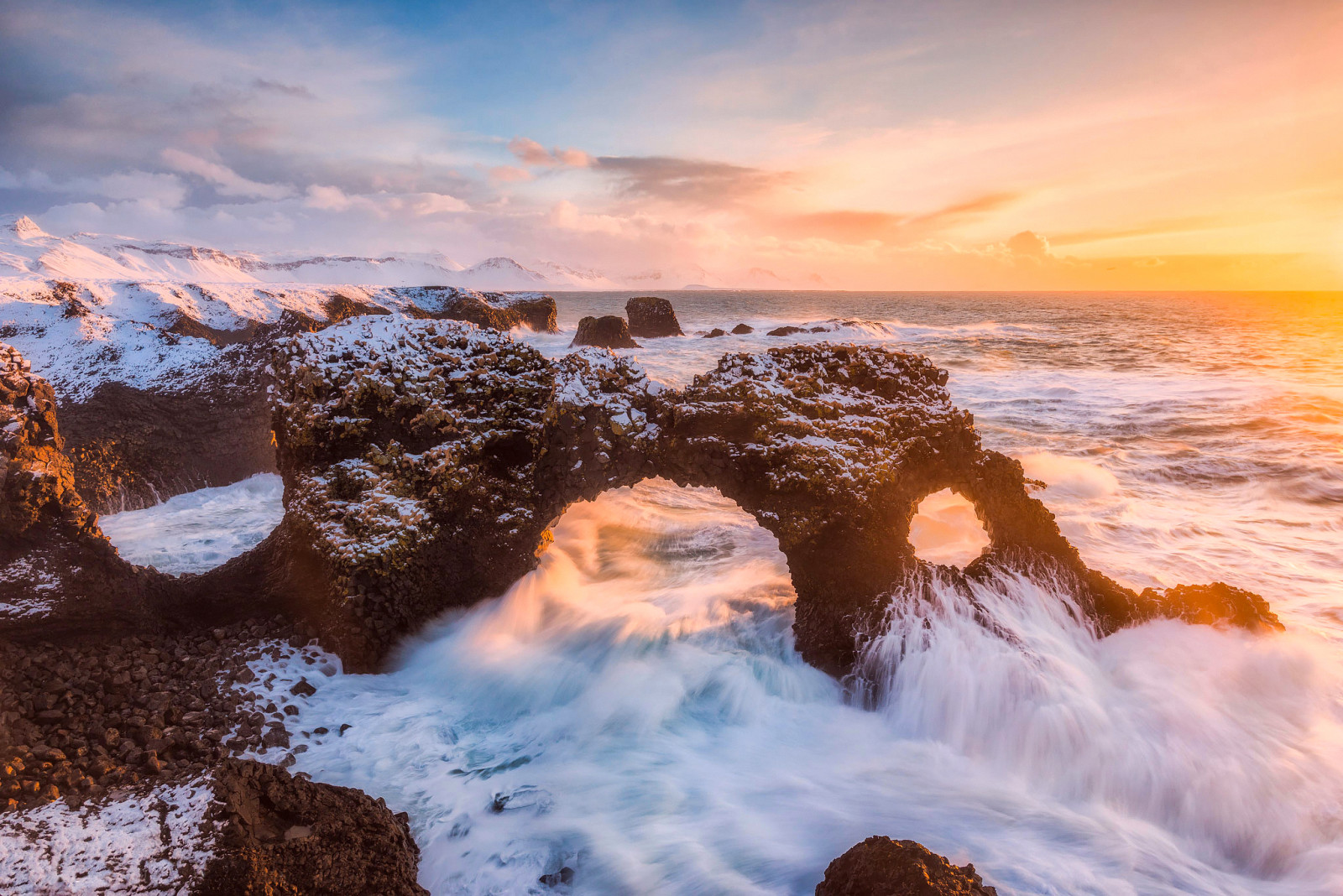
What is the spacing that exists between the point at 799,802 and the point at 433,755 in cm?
341

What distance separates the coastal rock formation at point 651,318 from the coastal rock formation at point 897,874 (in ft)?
147

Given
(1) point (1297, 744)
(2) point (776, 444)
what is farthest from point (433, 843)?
(1) point (1297, 744)

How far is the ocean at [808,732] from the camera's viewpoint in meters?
4.92

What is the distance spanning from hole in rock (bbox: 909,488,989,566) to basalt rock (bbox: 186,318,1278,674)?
86.1 inches

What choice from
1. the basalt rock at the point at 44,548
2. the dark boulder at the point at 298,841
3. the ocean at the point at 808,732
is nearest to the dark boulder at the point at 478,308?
the basalt rock at the point at 44,548

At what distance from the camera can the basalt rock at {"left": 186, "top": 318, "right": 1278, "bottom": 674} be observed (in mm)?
6777

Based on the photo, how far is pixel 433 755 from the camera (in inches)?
227

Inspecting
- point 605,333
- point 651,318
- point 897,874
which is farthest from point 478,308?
point 897,874

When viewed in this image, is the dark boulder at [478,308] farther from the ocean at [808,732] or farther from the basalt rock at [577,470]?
the ocean at [808,732]

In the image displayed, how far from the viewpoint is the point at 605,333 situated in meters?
36.6

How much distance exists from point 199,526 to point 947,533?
12897mm

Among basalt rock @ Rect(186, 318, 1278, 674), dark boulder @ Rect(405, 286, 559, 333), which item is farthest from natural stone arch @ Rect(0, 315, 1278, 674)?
dark boulder @ Rect(405, 286, 559, 333)

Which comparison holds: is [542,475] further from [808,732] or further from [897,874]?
[897,874]

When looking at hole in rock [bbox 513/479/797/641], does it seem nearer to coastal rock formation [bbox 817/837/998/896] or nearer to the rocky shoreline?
the rocky shoreline
